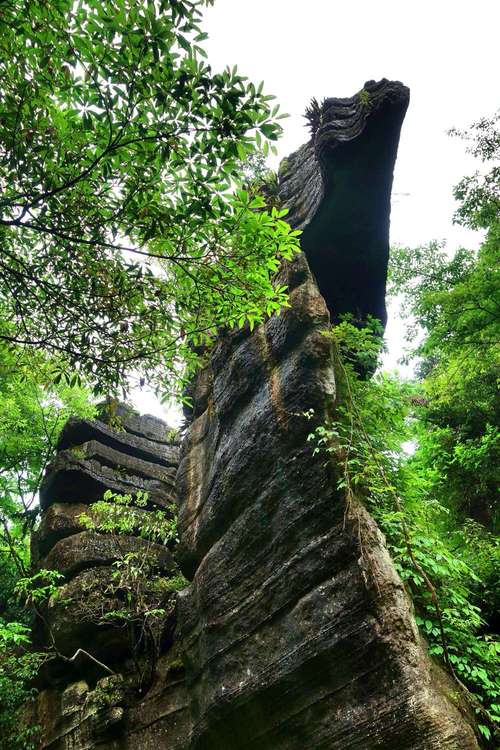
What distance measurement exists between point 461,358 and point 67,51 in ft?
36.7

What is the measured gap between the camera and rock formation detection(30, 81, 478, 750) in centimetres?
459

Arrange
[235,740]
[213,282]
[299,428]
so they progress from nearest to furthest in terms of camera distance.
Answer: [213,282] → [235,740] → [299,428]

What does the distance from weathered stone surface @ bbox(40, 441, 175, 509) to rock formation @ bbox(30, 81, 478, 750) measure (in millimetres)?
798

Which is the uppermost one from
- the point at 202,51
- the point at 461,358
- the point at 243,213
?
the point at 461,358

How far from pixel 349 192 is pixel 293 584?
630cm

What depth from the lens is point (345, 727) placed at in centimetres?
448

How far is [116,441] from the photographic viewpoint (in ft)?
44.8

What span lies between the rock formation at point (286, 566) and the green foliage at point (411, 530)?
0.31 m

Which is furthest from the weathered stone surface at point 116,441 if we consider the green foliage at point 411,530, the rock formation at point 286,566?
the green foliage at point 411,530

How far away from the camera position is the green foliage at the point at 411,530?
16.2 ft

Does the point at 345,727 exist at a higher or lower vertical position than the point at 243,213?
lower

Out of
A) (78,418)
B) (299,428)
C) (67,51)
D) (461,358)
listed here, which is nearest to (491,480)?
(461,358)

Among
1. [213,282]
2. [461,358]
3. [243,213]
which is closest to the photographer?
[243,213]

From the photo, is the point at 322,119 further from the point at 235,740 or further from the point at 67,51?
the point at 235,740
